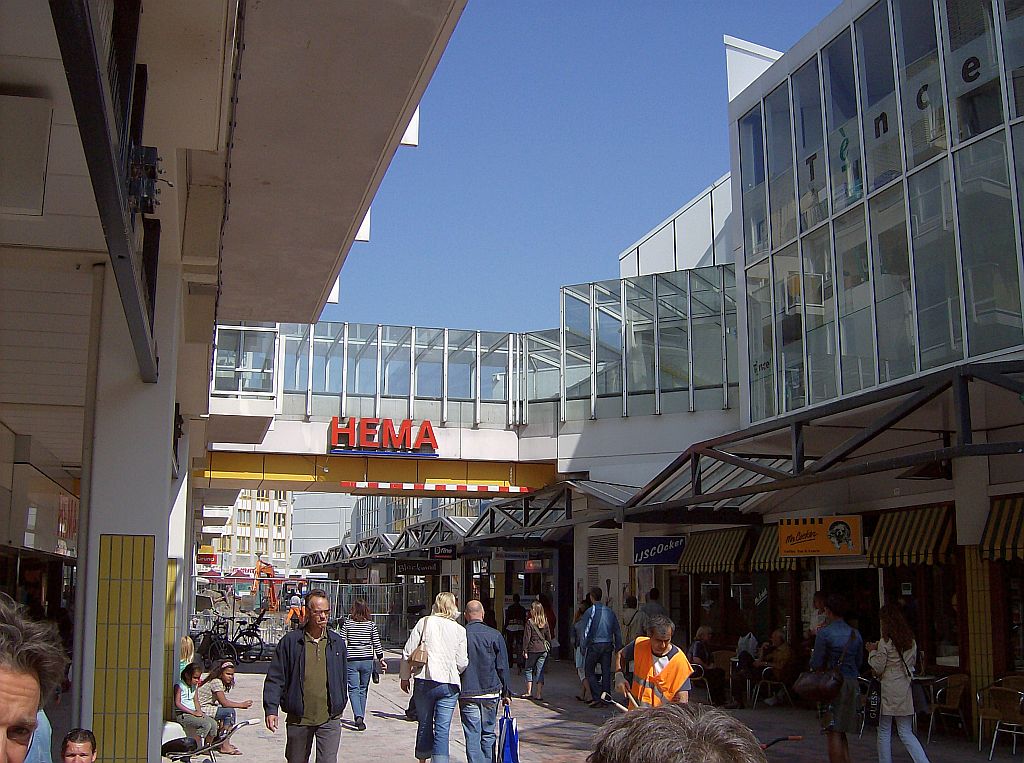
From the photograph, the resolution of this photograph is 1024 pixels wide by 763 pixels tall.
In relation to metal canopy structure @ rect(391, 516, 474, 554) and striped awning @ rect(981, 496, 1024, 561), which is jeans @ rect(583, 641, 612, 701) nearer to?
striped awning @ rect(981, 496, 1024, 561)

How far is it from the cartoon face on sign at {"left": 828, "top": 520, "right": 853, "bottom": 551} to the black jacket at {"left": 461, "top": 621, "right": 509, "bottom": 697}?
331 inches

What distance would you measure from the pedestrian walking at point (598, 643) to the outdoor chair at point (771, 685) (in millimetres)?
2397

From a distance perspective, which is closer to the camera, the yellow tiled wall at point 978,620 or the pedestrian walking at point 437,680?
the pedestrian walking at point 437,680

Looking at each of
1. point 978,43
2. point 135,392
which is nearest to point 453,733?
point 135,392

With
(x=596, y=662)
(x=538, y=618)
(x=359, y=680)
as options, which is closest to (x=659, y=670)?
(x=359, y=680)

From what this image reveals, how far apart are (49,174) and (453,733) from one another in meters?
9.50

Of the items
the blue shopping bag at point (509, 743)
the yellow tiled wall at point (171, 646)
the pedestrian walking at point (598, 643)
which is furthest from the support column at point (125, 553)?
the pedestrian walking at point (598, 643)

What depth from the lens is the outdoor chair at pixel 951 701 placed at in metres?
13.9

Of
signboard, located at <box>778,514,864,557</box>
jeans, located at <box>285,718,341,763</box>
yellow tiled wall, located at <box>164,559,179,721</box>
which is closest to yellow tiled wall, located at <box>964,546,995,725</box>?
signboard, located at <box>778,514,864,557</box>

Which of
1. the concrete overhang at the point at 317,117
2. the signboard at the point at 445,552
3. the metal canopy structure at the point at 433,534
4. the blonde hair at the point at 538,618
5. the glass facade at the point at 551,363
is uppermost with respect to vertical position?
the glass facade at the point at 551,363

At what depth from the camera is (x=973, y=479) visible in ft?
48.1

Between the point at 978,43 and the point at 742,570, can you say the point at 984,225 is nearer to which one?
the point at 978,43

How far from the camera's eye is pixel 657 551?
2159 cm

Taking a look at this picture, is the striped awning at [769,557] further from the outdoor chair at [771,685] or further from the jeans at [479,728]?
the jeans at [479,728]
